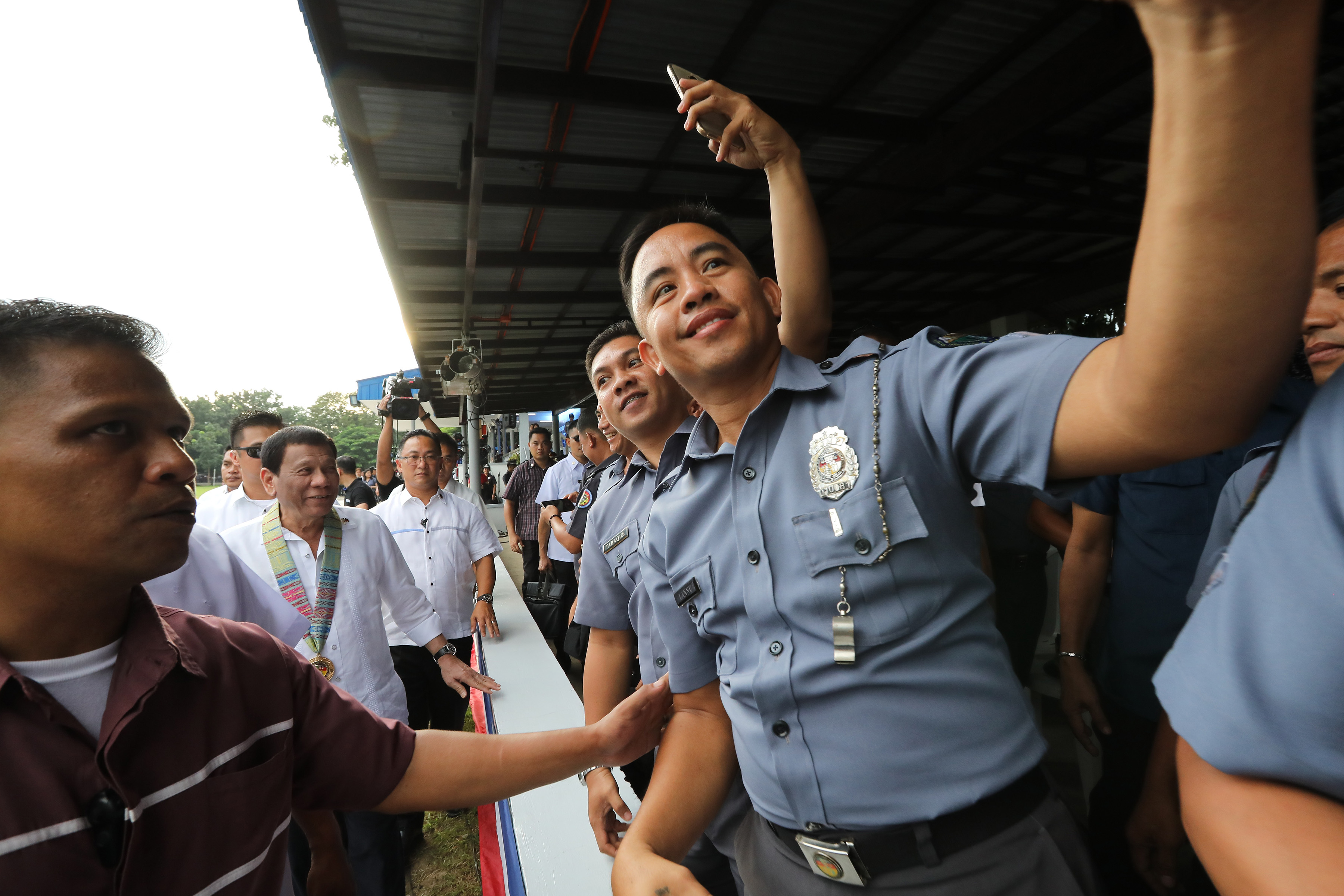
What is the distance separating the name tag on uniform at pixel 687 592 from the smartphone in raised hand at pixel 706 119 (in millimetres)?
1009

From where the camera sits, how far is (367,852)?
285 cm

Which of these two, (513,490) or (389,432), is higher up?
(389,432)

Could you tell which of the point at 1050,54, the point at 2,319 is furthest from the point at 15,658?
the point at 1050,54

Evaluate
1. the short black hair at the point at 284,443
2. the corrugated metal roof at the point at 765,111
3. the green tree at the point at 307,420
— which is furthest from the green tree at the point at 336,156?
the green tree at the point at 307,420

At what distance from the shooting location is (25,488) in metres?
0.98

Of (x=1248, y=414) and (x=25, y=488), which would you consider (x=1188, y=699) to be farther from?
(x=25, y=488)

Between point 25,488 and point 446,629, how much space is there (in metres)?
3.65

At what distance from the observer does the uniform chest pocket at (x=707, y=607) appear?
1.24 m

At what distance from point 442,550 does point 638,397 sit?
2.72 m

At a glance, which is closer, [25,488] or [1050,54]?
[25,488]

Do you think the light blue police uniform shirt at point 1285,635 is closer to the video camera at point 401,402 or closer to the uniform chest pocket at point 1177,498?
the uniform chest pocket at point 1177,498

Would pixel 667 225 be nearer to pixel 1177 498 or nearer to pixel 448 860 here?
pixel 1177 498

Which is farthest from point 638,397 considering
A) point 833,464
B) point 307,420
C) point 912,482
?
point 307,420

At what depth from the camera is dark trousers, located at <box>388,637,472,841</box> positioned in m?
3.90
